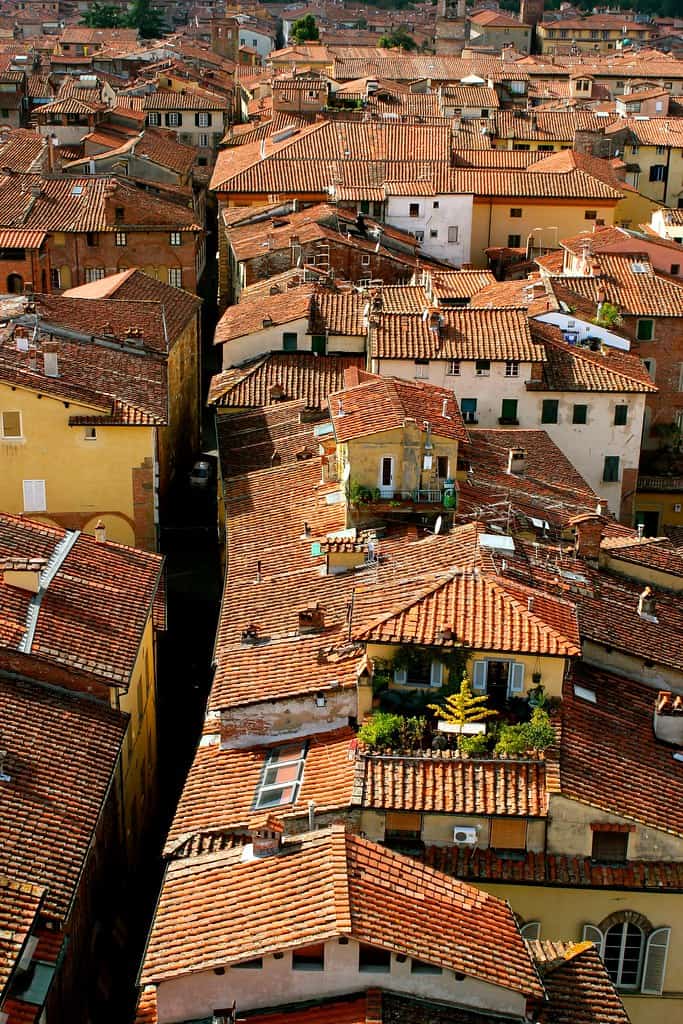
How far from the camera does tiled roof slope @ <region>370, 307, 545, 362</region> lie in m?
53.1

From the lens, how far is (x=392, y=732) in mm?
29562

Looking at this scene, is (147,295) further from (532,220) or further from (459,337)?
(532,220)

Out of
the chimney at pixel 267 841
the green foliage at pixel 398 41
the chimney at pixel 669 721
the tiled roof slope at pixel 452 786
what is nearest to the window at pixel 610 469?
the chimney at pixel 669 721

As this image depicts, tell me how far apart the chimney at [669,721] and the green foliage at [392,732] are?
5.11 m

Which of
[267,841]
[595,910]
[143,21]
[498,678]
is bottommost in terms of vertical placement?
[595,910]

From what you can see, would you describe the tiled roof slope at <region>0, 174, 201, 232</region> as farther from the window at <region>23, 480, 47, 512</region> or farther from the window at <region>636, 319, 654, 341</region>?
the window at <region>23, 480, 47, 512</region>

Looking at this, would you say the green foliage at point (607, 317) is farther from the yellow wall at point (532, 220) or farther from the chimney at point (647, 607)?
the chimney at point (647, 607)

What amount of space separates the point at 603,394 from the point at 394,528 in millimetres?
18521

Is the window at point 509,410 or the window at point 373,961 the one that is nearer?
the window at point 373,961

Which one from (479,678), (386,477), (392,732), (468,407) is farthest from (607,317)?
(392,732)

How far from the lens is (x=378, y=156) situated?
89.9 metres

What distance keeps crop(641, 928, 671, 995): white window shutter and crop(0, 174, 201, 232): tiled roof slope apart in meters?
53.4

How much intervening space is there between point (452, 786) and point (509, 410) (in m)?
27.6

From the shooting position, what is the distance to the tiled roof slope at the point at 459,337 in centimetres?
5312
